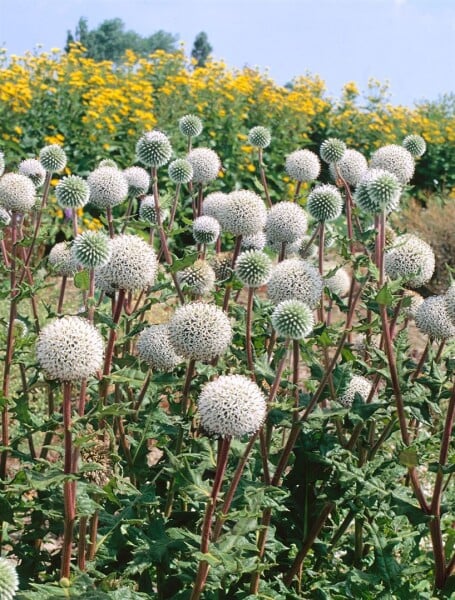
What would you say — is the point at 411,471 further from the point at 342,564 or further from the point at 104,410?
the point at 104,410

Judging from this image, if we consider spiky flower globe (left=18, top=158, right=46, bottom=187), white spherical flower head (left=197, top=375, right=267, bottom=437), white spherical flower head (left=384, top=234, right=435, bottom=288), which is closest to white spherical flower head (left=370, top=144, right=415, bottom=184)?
white spherical flower head (left=384, top=234, right=435, bottom=288)

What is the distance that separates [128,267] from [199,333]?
357mm

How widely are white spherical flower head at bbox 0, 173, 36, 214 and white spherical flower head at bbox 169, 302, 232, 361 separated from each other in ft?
4.34

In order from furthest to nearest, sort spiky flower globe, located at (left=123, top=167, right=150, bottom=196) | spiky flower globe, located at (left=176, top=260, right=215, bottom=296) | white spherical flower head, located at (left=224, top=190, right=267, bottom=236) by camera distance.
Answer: spiky flower globe, located at (left=123, top=167, right=150, bottom=196) → white spherical flower head, located at (left=224, top=190, right=267, bottom=236) → spiky flower globe, located at (left=176, top=260, right=215, bottom=296)

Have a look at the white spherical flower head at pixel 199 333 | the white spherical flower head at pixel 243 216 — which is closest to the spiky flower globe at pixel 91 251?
the white spherical flower head at pixel 199 333

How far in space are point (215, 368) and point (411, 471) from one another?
2.54 ft

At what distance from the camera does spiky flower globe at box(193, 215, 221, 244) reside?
11.0 feet

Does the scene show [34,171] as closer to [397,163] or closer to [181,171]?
[181,171]

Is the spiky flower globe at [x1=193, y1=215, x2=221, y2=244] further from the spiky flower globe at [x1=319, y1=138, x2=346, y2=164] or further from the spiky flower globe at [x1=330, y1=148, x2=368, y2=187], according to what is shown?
the spiky flower globe at [x1=319, y1=138, x2=346, y2=164]

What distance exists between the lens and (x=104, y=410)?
2084 millimetres

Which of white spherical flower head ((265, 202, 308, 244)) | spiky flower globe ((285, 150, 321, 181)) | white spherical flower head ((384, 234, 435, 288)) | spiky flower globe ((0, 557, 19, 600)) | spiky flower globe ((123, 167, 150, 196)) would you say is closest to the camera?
spiky flower globe ((0, 557, 19, 600))

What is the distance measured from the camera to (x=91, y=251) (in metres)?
2.59

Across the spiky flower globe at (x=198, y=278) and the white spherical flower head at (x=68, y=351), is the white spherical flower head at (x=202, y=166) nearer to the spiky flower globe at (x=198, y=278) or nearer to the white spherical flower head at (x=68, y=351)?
the spiky flower globe at (x=198, y=278)

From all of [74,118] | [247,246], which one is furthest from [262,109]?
[247,246]
